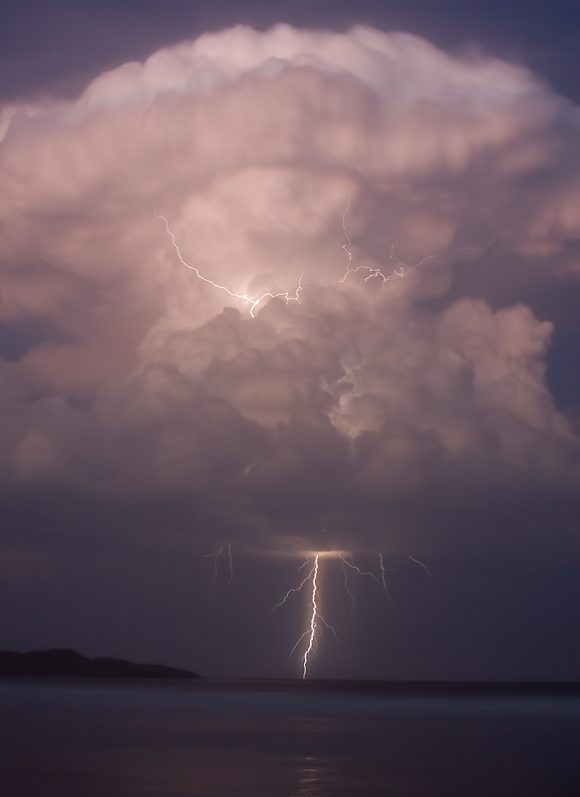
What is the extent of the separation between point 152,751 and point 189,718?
95.3 ft

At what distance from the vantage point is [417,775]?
33906 millimetres

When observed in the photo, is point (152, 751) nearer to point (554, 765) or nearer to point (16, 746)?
point (16, 746)

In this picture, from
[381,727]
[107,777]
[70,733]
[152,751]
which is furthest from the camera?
[381,727]

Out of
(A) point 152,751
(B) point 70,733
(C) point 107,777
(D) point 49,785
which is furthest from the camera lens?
(B) point 70,733

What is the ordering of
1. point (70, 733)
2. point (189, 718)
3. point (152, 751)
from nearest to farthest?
point (152, 751)
point (70, 733)
point (189, 718)

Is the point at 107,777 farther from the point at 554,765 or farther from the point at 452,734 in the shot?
the point at 452,734

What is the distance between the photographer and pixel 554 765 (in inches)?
1476

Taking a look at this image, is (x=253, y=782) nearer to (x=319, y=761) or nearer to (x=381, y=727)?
(x=319, y=761)

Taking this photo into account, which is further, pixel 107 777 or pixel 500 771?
pixel 500 771

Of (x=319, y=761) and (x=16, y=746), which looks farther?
(x=16, y=746)

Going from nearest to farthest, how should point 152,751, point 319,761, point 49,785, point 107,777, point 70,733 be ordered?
point 49,785, point 107,777, point 319,761, point 152,751, point 70,733

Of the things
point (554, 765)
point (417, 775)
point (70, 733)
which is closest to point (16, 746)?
point (70, 733)

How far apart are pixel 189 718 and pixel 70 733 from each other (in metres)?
19.5

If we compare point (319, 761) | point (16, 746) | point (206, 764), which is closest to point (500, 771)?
point (319, 761)
